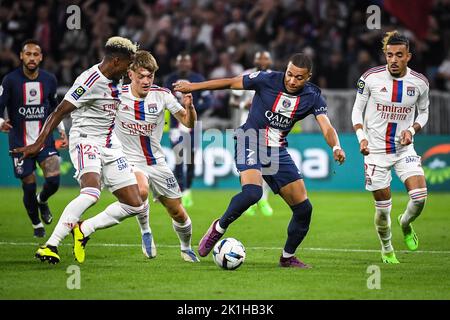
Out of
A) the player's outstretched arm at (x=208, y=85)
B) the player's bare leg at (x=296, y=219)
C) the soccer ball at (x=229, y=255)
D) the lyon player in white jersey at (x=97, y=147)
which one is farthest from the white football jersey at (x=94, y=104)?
the player's bare leg at (x=296, y=219)

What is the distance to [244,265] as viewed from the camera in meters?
10.1

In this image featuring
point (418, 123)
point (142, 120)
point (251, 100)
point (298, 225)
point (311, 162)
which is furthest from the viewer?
point (311, 162)

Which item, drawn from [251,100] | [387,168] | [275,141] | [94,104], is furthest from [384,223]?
[251,100]

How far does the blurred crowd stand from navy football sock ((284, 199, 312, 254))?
11.5 meters

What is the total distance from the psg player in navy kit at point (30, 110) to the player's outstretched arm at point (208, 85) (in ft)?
10.7

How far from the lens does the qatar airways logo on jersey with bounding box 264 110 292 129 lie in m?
10.1

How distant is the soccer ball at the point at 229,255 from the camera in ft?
31.4

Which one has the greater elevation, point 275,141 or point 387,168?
point 275,141

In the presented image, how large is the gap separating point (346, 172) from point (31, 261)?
39.8 feet

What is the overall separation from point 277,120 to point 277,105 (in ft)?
0.55

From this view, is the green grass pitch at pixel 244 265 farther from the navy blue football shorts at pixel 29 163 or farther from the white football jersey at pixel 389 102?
the white football jersey at pixel 389 102

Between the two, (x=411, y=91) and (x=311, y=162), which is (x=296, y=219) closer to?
(x=411, y=91)

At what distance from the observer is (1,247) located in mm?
11391
